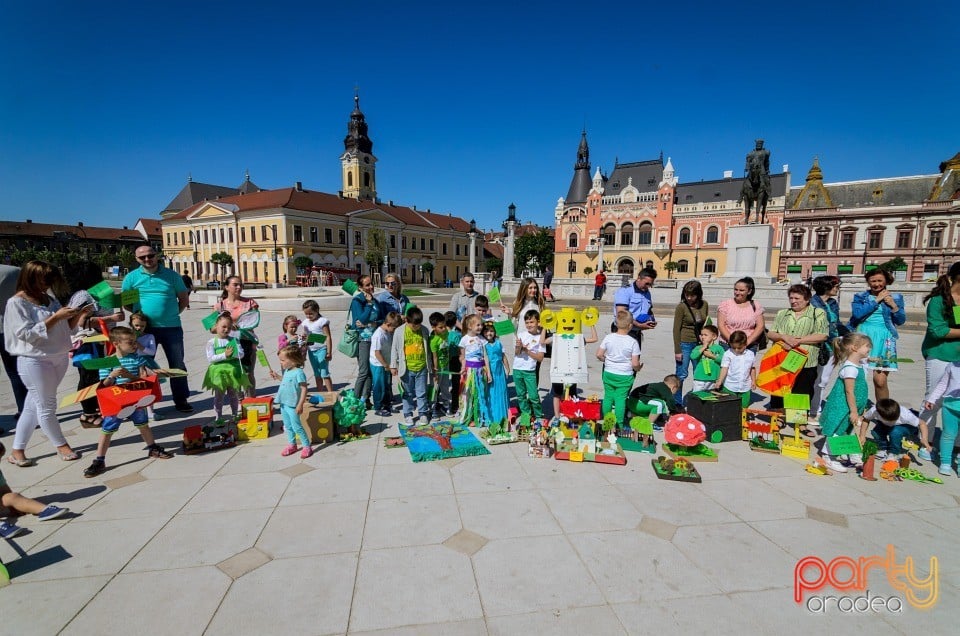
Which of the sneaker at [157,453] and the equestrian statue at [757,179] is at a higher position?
the equestrian statue at [757,179]

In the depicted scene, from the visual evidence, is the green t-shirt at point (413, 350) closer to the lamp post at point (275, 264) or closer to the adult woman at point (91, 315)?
the adult woman at point (91, 315)

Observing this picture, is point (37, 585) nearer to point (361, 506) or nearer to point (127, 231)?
point (361, 506)

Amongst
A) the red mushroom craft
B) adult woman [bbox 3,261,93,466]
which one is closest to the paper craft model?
the red mushroom craft

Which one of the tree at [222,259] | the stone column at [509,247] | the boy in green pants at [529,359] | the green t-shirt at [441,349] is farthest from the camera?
the tree at [222,259]

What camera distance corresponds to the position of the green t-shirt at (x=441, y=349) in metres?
5.75

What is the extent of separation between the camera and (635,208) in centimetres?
5525

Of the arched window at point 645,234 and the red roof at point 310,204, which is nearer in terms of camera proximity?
the red roof at point 310,204

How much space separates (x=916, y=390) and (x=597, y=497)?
7.18m

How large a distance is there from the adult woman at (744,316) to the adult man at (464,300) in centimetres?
347

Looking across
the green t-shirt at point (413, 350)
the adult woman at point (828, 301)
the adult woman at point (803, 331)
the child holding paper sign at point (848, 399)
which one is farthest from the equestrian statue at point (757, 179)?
the green t-shirt at point (413, 350)

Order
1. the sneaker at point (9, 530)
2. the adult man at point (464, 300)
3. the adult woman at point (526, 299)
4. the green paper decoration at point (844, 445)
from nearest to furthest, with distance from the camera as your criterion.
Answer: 1. the sneaker at point (9, 530)
2. the green paper decoration at point (844, 445)
3. the adult woman at point (526, 299)
4. the adult man at point (464, 300)

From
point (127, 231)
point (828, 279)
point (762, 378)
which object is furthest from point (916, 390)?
point (127, 231)

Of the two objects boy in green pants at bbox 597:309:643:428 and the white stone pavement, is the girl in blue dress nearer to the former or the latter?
the white stone pavement

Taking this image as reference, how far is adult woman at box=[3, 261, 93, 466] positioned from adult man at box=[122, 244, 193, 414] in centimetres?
119
